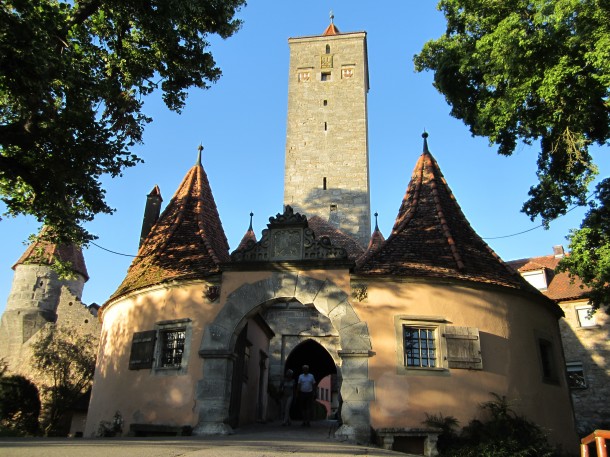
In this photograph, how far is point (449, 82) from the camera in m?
14.9

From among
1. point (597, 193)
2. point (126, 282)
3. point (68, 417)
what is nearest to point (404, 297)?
point (597, 193)

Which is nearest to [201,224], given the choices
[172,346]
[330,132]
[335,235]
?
[172,346]

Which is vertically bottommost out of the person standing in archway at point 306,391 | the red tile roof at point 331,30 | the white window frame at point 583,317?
the person standing in archway at point 306,391

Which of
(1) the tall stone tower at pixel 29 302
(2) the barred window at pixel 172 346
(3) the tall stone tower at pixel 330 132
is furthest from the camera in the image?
(1) the tall stone tower at pixel 29 302

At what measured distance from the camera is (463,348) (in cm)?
1104

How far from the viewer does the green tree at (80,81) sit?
9828 millimetres

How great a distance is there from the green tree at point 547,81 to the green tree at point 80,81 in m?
6.48

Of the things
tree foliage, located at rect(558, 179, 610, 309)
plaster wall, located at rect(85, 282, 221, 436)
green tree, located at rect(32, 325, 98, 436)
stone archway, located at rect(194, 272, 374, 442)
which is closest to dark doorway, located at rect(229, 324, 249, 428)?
stone archway, located at rect(194, 272, 374, 442)

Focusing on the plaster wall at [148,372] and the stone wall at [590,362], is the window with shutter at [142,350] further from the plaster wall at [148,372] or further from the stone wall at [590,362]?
the stone wall at [590,362]

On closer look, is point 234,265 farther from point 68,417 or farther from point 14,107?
point 68,417

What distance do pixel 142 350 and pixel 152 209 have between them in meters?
7.47

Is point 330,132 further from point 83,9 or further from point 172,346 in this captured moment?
point 172,346

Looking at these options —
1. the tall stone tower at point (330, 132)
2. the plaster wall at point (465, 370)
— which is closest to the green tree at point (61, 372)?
the tall stone tower at point (330, 132)

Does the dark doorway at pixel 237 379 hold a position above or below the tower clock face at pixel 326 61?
below
